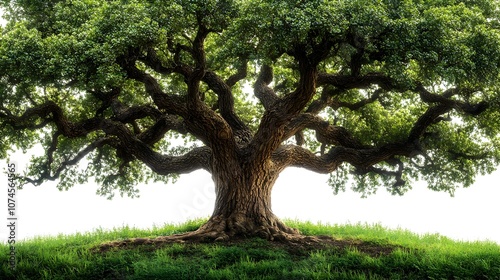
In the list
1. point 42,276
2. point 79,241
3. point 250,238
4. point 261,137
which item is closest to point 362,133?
point 261,137

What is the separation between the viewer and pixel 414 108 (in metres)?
16.5

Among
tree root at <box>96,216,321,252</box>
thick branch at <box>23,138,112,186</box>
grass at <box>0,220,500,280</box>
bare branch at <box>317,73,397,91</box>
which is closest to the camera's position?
grass at <box>0,220,500,280</box>

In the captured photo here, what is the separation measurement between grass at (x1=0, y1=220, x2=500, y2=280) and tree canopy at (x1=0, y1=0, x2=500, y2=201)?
3192mm

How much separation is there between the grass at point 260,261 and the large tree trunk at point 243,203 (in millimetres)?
788

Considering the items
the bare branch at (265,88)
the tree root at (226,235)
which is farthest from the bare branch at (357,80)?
the tree root at (226,235)

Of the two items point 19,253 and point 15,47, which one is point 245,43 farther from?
point 19,253

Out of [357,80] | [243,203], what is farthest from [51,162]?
[357,80]

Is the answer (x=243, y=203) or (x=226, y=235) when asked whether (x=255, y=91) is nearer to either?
(x=243, y=203)

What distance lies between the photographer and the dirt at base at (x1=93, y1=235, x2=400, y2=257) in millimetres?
12070

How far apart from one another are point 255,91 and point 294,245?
A: 519cm

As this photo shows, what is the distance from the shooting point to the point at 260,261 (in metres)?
11.0

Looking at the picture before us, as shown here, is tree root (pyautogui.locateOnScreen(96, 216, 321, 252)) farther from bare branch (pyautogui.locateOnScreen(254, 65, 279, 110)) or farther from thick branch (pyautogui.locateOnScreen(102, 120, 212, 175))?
bare branch (pyautogui.locateOnScreen(254, 65, 279, 110))

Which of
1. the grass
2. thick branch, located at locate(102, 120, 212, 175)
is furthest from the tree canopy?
the grass

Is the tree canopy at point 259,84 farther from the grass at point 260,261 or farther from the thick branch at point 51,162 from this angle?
the grass at point 260,261
